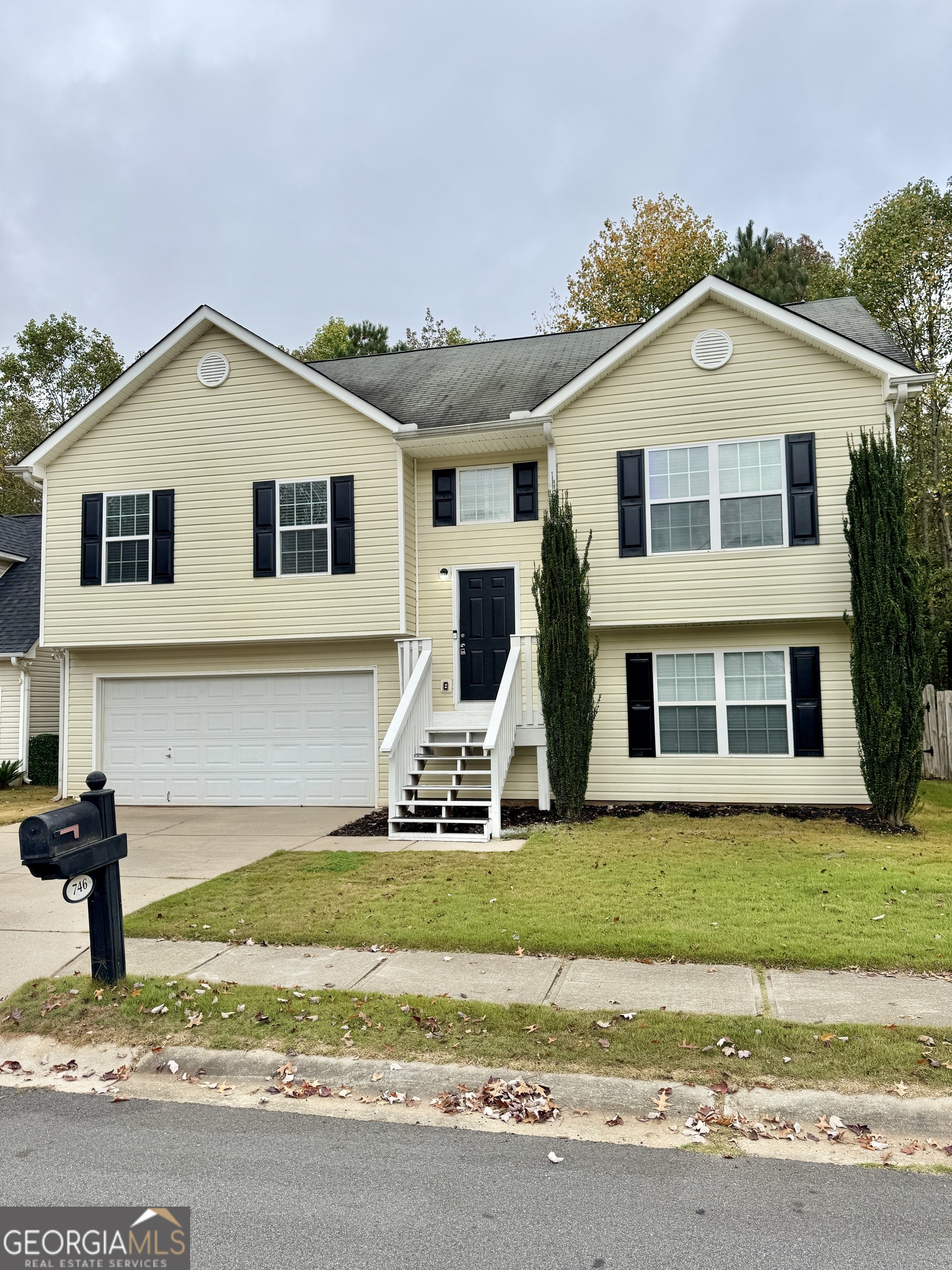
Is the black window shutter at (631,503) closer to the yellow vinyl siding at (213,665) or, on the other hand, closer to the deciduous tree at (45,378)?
the yellow vinyl siding at (213,665)

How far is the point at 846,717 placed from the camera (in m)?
11.5

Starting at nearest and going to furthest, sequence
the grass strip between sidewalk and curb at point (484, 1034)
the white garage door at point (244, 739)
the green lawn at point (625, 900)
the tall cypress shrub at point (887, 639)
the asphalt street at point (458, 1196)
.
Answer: the asphalt street at point (458, 1196), the grass strip between sidewalk and curb at point (484, 1034), the green lawn at point (625, 900), the tall cypress shrub at point (887, 639), the white garage door at point (244, 739)

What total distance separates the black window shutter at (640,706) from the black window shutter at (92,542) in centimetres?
845

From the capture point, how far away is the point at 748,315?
11641 mm

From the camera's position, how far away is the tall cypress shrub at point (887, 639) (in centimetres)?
1009

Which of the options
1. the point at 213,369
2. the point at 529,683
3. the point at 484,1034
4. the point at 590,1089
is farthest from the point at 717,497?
the point at 590,1089

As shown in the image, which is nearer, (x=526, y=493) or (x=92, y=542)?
(x=526, y=493)

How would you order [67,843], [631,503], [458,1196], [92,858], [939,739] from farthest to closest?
[939,739]
[631,503]
[92,858]
[67,843]
[458,1196]

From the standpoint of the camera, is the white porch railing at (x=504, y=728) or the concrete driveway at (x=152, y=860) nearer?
the concrete driveway at (x=152, y=860)

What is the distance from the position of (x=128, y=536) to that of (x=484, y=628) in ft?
19.3

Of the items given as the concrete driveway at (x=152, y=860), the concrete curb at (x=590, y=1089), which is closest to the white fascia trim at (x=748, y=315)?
the concrete driveway at (x=152, y=860)

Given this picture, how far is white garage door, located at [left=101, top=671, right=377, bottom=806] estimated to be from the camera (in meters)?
13.4

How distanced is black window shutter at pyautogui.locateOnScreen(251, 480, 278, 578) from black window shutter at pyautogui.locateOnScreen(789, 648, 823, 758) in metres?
7.69

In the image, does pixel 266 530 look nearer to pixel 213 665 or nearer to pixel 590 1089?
pixel 213 665
